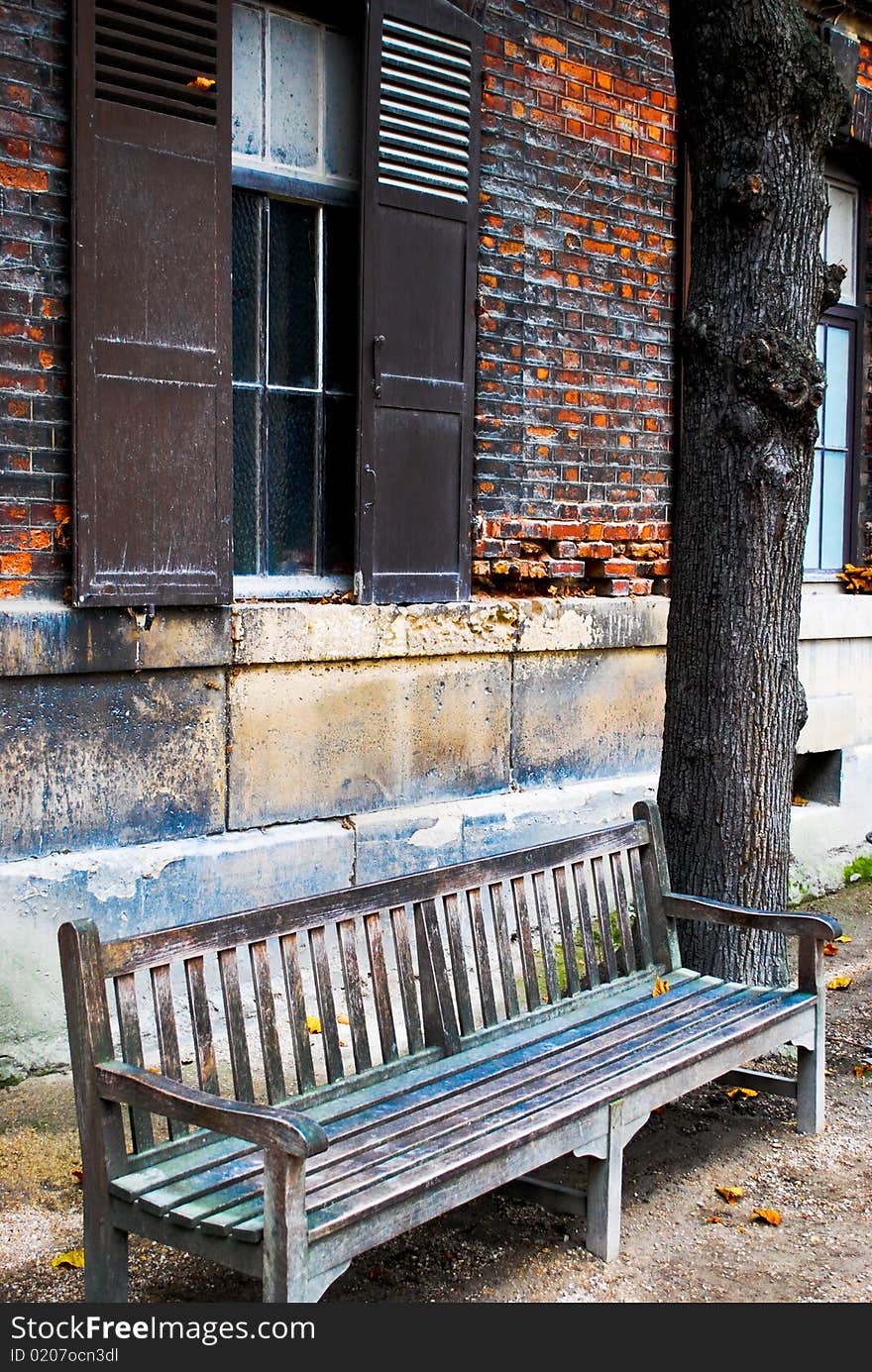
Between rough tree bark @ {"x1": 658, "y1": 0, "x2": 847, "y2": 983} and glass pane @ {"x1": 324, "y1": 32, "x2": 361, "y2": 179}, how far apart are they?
53.5 inches

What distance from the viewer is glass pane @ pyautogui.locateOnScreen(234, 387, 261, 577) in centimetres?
527

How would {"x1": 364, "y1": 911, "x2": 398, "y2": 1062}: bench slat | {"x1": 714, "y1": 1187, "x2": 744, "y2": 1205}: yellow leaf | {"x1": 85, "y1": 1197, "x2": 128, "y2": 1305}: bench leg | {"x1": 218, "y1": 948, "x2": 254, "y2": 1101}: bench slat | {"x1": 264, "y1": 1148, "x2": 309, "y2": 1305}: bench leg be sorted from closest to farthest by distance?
{"x1": 264, "y1": 1148, "x2": 309, "y2": 1305}: bench leg, {"x1": 85, "y1": 1197, "x2": 128, "y2": 1305}: bench leg, {"x1": 218, "y1": 948, "x2": 254, "y2": 1101}: bench slat, {"x1": 364, "y1": 911, "x2": 398, "y2": 1062}: bench slat, {"x1": 714, "y1": 1187, "x2": 744, "y2": 1205}: yellow leaf

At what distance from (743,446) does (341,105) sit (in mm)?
2148

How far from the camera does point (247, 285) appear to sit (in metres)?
5.29

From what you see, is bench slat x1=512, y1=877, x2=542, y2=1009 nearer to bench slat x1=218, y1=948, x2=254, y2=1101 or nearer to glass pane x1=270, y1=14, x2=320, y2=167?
bench slat x1=218, y1=948, x2=254, y2=1101

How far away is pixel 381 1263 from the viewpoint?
346cm

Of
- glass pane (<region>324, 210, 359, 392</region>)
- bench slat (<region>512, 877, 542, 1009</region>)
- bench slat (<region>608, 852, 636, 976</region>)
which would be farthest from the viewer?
glass pane (<region>324, 210, 359, 392</region>)

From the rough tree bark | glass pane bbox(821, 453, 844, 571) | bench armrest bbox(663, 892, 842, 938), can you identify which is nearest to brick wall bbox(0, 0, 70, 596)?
the rough tree bark

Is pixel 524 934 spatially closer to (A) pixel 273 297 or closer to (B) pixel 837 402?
(A) pixel 273 297

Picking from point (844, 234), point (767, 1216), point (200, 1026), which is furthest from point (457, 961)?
point (844, 234)

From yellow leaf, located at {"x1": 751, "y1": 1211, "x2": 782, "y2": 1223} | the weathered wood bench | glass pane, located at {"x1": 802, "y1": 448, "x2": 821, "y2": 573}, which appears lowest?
yellow leaf, located at {"x1": 751, "y1": 1211, "x2": 782, "y2": 1223}

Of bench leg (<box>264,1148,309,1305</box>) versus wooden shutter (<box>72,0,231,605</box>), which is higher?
wooden shutter (<box>72,0,231,605</box>)

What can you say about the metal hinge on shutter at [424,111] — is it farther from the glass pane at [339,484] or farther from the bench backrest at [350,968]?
the bench backrest at [350,968]

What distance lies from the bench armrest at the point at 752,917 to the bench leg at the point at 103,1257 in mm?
2226
